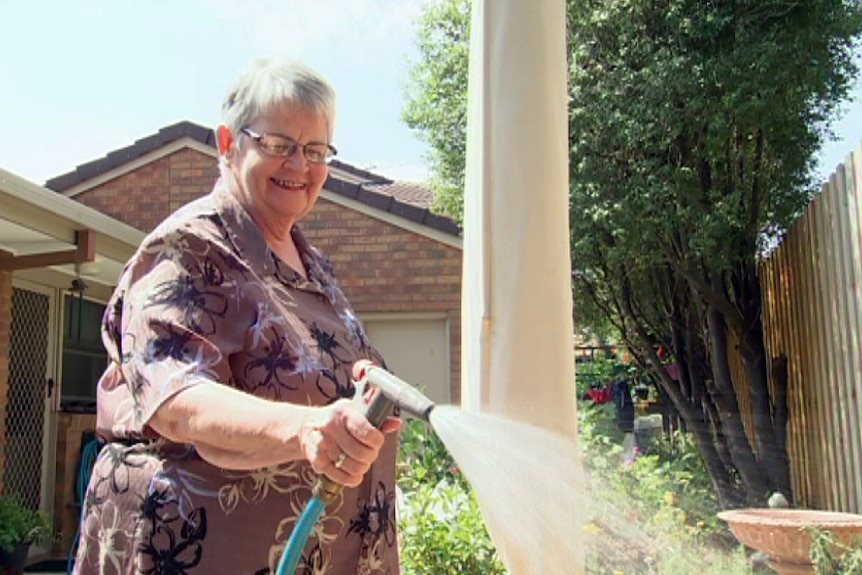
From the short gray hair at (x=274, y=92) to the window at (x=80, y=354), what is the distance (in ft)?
23.7

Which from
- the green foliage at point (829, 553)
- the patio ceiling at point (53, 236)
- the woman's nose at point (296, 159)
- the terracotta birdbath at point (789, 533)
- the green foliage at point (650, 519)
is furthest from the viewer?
the patio ceiling at point (53, 236)

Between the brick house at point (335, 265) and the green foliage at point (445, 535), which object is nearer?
the green foliage at point (445, 535)

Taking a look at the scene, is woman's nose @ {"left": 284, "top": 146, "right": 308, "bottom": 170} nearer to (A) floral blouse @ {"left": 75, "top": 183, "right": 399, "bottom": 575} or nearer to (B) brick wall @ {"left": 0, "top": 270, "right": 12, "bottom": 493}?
(A) floral blouse @ {"left": 75, "top": 183, "right": 399, "bottom": 575}

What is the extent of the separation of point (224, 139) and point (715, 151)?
5.46 meters

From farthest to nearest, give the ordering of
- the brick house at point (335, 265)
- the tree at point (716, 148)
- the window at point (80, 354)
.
Result: the window at point (80, 354), the brick house at point (335, 265), the tree at point (716, 148)

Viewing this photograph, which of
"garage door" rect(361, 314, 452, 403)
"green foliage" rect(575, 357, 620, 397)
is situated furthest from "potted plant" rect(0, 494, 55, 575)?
"green foliage" rect(575, 357, 620, 397)

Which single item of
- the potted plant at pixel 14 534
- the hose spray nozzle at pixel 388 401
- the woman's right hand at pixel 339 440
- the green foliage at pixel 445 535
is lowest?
the potted plant at pixel 14 534

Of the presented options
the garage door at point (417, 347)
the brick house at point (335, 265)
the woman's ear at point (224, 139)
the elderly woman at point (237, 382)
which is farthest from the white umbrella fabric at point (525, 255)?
the garage door at point (417, 347)

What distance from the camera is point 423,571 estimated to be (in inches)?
158

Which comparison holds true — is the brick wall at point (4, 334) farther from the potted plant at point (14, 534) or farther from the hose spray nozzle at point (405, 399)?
the hose spray nozzle at point (405, 399)

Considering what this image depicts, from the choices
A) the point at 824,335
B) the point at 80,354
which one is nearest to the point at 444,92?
the point at 824,335

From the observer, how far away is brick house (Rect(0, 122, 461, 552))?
834 centimetres

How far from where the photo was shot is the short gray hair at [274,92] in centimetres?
147

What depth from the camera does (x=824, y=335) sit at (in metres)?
5.85
